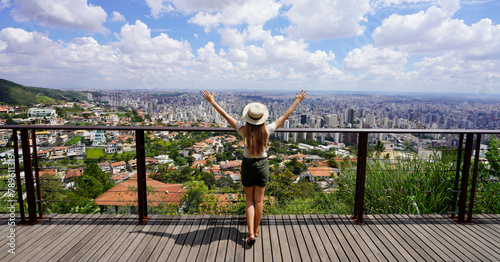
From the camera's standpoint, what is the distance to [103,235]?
2639 millimetres

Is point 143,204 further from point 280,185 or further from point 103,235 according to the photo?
point 280,185

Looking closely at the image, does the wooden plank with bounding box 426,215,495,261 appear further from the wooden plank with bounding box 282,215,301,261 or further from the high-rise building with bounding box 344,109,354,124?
the high-rise building with bounding box 344,109,354,124

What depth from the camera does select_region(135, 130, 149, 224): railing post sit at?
9.41ft

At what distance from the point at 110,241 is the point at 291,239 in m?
1.84

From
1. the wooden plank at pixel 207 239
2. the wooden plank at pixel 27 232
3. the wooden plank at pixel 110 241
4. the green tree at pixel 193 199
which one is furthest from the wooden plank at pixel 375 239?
the wooden plank at pixel 27 232

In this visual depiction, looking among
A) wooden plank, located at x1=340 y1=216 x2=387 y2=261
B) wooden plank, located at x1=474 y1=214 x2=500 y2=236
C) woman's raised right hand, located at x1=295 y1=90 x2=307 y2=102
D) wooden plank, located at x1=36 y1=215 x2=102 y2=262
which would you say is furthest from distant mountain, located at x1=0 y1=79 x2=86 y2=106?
wooden plank, located at x1=474 y1=214 x2=500 y2=236

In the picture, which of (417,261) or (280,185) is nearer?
(417,261)

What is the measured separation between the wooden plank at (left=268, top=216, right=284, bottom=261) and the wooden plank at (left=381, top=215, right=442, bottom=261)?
4.35 feet

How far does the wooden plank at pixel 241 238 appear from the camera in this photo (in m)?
2.27

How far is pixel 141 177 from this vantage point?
9.58ft

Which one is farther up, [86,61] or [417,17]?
[417,17]

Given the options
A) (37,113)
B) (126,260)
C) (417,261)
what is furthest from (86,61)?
(417,261)

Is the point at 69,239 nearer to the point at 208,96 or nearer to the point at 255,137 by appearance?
the point at 208,96

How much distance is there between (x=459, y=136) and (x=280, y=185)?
8.43ft
